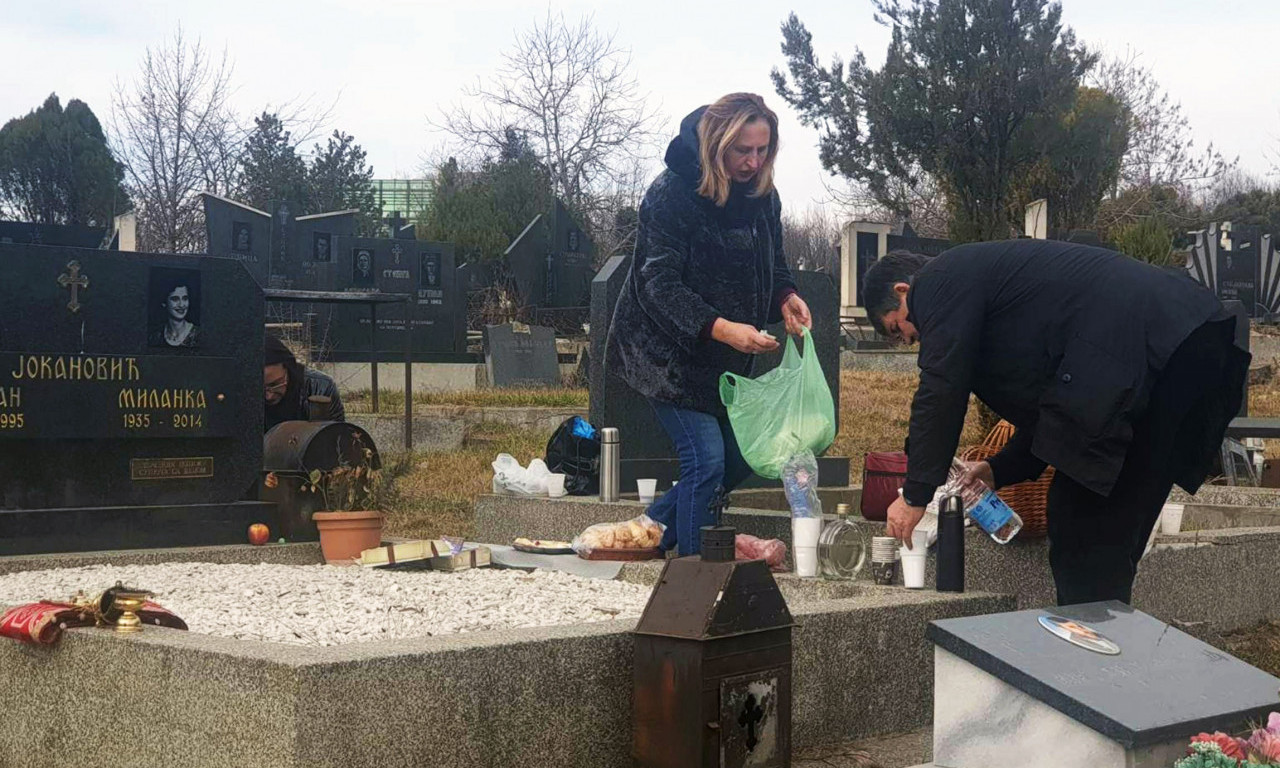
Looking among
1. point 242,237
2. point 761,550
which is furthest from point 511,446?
point 242,237

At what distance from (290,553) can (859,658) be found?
137 inches

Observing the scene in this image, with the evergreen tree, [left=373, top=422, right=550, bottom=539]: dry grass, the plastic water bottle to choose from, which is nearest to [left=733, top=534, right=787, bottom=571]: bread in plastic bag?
the plastic water bottle

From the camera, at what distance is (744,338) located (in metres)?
4.91

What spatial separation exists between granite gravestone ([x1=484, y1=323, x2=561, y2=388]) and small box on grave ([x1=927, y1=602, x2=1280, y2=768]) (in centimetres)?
1621

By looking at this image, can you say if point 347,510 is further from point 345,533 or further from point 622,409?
point 622,409

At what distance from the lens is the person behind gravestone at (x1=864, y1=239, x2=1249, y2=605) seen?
3.55m

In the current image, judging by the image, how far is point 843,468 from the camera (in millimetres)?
9016

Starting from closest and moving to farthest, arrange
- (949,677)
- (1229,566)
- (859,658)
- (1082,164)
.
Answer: (949,677)
(859,658)
(1229,566)
(1082,164)

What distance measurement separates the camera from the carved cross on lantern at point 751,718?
11.5ft

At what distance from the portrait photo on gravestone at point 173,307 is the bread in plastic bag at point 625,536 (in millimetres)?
2259

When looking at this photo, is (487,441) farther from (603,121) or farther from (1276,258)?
(603,121)

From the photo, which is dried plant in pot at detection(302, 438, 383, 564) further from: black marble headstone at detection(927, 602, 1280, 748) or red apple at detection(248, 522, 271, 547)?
black marble headstone at detection(927, 602, 1280, 748)

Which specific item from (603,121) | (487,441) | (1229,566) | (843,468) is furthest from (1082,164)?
(1229,566)

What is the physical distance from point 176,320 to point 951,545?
3967 mm
